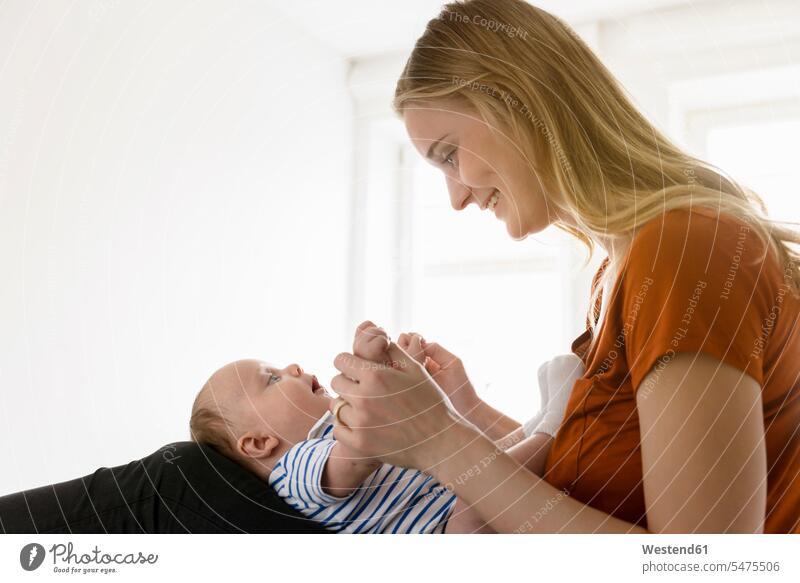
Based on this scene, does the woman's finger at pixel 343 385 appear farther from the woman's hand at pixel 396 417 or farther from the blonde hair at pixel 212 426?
the blonde hair at pixel 212 426

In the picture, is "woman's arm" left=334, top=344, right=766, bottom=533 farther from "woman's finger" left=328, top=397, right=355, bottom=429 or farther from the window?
the window

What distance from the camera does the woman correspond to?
1.57 ft

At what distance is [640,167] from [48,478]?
2.86ft

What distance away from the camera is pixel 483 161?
703 millimetres

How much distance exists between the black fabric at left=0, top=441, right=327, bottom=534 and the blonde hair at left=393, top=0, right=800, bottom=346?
0.39m

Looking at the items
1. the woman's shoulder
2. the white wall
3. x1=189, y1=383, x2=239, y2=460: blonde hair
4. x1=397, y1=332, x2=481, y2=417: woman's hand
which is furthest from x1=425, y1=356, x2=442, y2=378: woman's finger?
the white wall

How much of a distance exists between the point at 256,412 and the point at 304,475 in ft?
0.44

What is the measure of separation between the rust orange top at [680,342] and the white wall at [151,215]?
0.70 m

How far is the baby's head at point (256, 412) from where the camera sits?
79 cm

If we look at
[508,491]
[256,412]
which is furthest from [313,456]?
[508,491]

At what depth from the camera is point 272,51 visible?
1267 millimetres
